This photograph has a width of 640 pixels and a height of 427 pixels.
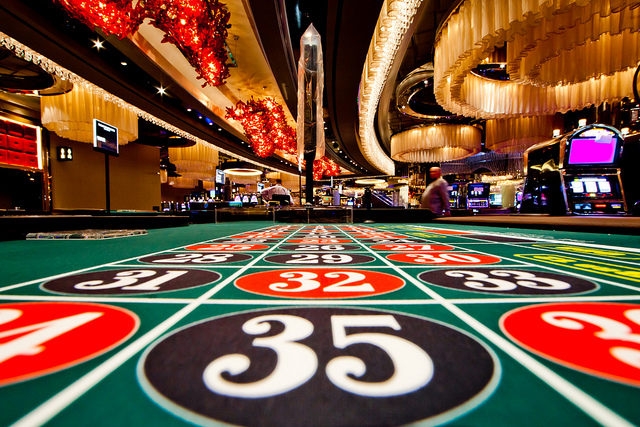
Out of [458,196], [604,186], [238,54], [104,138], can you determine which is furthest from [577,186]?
[104,138]

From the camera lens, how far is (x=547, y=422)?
1.06 feet

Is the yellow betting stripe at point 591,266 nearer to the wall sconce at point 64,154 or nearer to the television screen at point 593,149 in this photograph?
the television screen at point 593,149

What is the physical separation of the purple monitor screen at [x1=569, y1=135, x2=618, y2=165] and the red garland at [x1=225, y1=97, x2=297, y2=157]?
584 cm

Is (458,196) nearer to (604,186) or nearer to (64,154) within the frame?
(604,186)

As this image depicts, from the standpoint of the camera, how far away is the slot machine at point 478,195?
413 inches

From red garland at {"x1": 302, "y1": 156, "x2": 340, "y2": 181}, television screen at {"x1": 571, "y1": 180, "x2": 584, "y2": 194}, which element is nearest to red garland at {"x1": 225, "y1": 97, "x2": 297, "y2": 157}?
red garland at {"x1": 302, "y1": 156, "x2": 340, "y2": 181}

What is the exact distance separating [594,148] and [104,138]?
25.0 feet

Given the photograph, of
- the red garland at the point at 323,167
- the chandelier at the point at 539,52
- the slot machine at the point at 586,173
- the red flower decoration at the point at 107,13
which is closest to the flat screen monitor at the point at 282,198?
the red garland at the point at 323,167

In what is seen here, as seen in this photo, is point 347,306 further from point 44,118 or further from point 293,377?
point 44,118

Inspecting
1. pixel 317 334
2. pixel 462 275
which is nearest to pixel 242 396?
pixel 317 334

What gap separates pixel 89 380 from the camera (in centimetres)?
41

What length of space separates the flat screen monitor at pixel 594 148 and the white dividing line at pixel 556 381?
6.21m

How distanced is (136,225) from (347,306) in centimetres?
497

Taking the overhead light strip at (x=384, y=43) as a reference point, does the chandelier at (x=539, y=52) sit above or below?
below
